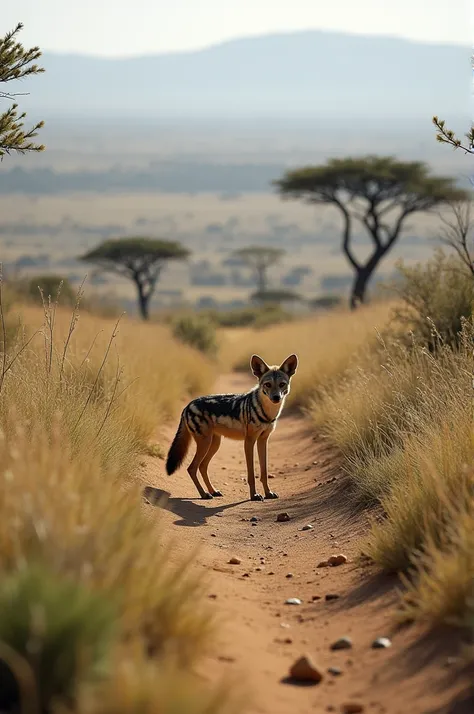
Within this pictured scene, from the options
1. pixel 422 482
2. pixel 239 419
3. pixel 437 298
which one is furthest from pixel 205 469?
pixel 437 298

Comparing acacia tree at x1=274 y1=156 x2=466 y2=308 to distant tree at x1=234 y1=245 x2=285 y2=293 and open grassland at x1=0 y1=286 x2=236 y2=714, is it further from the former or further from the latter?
distant tree at x1=234 y1=245 x2=285 y2=293

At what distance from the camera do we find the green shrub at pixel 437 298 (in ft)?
44.0

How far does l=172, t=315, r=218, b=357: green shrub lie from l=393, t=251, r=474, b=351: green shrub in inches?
435

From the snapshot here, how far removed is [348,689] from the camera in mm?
5289

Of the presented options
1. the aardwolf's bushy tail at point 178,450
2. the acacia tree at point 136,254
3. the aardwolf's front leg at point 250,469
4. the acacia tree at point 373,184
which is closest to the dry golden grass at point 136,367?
the aardwolf's bushy tail at point 178,450

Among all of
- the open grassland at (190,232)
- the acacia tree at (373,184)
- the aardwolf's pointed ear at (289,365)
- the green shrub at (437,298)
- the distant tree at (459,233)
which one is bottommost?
the open grassland at (190,232)

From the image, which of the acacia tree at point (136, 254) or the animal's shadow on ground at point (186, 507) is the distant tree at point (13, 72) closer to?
the animal's shadow on ground at point (186, 507)

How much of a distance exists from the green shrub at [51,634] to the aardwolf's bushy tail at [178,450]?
5661 millimetres

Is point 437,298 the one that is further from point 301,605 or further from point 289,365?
point 301,605

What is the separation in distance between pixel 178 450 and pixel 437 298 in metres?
4.93

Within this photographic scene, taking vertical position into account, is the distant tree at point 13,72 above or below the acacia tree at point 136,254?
above

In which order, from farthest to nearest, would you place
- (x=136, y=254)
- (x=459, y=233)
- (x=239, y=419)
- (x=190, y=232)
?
(x=190, y=232) → (x=136, y=254) → (x=459, y=233) → (x=239, y=419)

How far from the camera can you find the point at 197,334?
85.1 ft

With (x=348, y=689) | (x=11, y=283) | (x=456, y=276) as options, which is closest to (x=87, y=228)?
(x=11, y=283)
